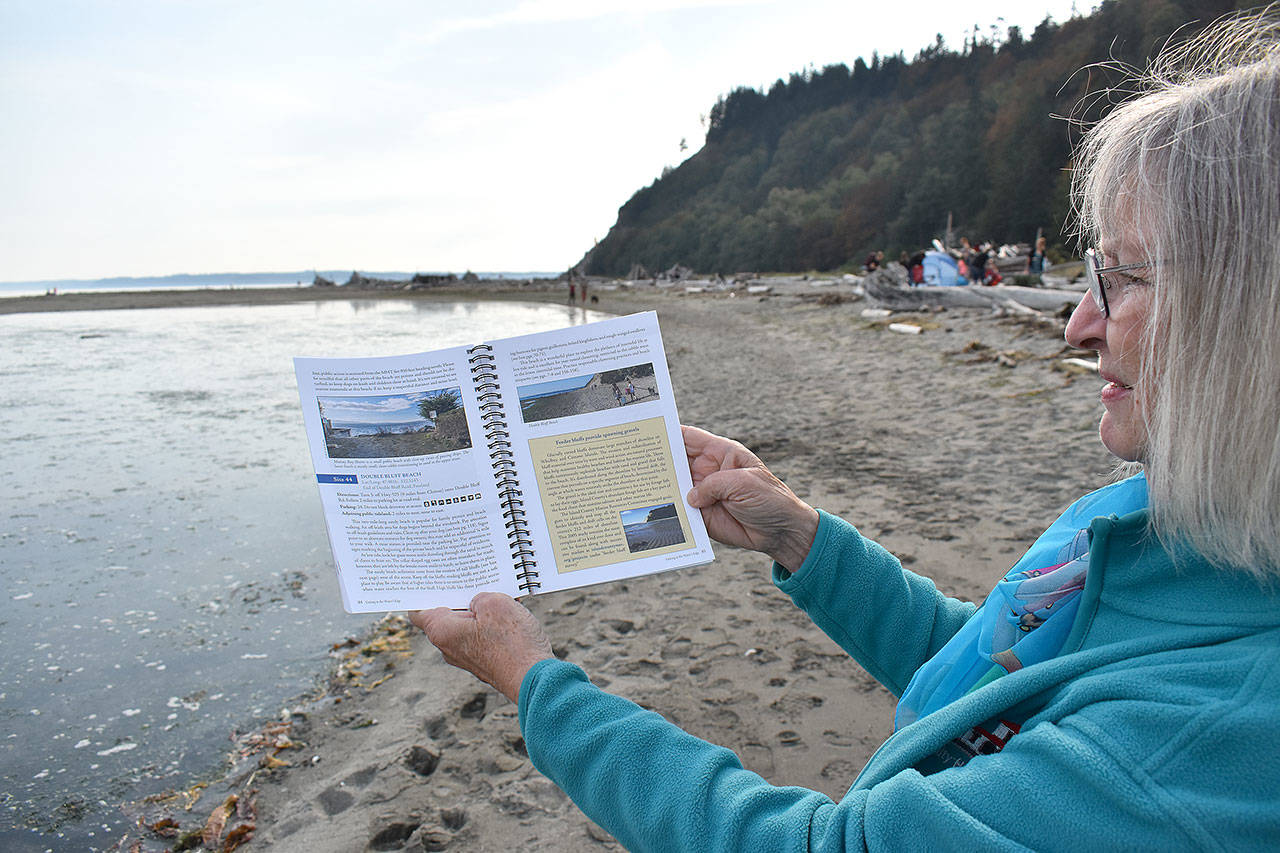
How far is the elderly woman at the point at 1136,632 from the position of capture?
796 millimetres

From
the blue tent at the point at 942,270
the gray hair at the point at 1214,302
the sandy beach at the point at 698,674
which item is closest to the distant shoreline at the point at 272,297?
the blue tent at the point at 942,270

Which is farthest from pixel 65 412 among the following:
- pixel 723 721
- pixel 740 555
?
pixel 723 721

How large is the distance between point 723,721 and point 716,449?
184cm

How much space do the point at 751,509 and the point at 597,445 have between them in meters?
0.37

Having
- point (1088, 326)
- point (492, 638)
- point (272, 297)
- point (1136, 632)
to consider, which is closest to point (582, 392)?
point (492, 638)

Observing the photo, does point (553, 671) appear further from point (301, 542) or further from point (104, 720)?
point (301, 542)

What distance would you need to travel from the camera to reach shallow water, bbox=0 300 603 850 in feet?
12.2

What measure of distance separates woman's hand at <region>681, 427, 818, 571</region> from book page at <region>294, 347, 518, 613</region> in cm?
47

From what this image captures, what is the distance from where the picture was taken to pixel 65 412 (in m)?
13.4

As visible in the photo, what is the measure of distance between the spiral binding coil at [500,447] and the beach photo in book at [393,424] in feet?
0.17

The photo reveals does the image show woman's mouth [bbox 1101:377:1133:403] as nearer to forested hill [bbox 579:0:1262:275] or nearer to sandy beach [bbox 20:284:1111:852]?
sandy beach [bbox 20:284:1111:852]

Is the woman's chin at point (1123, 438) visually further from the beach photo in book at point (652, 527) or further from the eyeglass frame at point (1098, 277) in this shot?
the beach photo in book at point (652, 527)

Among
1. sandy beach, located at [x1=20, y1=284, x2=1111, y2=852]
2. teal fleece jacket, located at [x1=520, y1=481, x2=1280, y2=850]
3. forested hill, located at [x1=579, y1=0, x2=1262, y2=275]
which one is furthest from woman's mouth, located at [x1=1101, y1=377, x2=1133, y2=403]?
forested hill, located at [x1=579, y1=0, x2=1262, y2=275]

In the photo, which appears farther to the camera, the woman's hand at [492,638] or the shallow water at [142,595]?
the shallow water at [142,595]
